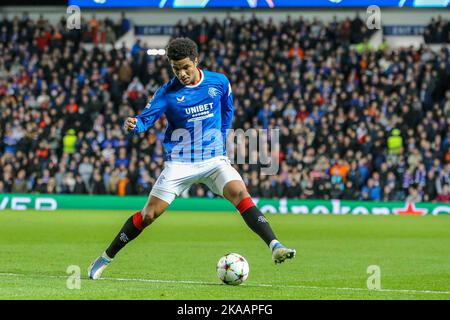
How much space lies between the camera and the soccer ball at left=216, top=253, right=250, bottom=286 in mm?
10023

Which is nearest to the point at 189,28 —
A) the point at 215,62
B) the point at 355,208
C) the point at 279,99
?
the point at 215,62

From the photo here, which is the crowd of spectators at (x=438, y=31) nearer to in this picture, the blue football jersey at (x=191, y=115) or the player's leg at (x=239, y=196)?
the blue football jersey at (x=191, y=115)

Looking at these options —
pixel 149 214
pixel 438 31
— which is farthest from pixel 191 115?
pixel 438 31

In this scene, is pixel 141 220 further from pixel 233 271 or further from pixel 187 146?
pixel 233 271

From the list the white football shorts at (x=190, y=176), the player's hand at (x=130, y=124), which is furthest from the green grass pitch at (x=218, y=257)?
the player's hand at (x=130, y=124)

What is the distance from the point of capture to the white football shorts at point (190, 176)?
414 inches

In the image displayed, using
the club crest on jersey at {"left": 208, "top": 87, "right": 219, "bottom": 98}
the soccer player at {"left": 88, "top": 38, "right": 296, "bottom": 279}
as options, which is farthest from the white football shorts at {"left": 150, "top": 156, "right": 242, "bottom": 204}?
the club crest on jersey at {"left": 208, "top": 87, "right": 219, "bottom": 98}

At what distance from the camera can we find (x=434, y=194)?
1083 inches

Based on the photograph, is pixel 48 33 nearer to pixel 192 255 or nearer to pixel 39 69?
pixel 39 69

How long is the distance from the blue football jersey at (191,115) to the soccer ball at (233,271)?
123 cm

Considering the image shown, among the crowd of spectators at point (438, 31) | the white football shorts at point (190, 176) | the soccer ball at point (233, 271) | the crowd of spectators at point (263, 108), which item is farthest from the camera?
the crowd of spectators at point (438, 31)

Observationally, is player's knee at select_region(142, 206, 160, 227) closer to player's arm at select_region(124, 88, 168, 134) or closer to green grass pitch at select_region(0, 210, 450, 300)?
green grass pitch at select_region(0, 210, 450, 300)

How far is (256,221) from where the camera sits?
1026 centimetres
